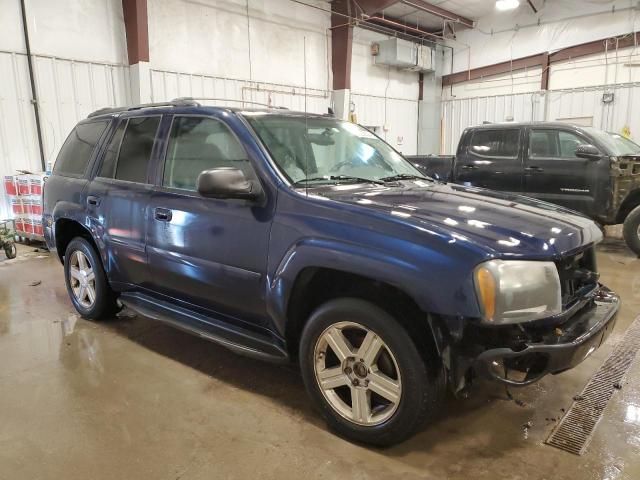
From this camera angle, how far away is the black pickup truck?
6.12m

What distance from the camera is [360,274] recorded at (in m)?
2.07

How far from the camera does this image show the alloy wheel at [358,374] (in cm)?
216

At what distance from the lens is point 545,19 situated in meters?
12.2

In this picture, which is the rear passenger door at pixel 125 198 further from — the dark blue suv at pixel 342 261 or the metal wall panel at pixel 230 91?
the metal wall panel at pixel 230 91

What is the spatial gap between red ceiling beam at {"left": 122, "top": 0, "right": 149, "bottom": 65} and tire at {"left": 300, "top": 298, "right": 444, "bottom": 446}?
783 cm

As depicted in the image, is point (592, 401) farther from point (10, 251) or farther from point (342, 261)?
point (10, 251)

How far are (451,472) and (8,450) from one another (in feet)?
6.82

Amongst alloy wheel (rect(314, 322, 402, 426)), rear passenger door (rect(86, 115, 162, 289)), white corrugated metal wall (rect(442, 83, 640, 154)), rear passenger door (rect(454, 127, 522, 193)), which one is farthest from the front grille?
white corrugated metal wall (rect(442, 83, 640, 154))

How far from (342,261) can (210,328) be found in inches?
44.4

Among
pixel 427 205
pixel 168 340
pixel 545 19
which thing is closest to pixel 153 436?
pixel 168 340

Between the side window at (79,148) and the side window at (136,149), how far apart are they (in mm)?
412

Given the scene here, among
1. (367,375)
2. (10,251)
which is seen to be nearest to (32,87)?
(10,251)

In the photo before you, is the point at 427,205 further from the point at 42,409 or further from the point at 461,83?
the point at 461,83

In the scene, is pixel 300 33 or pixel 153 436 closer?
pixel 153 436
